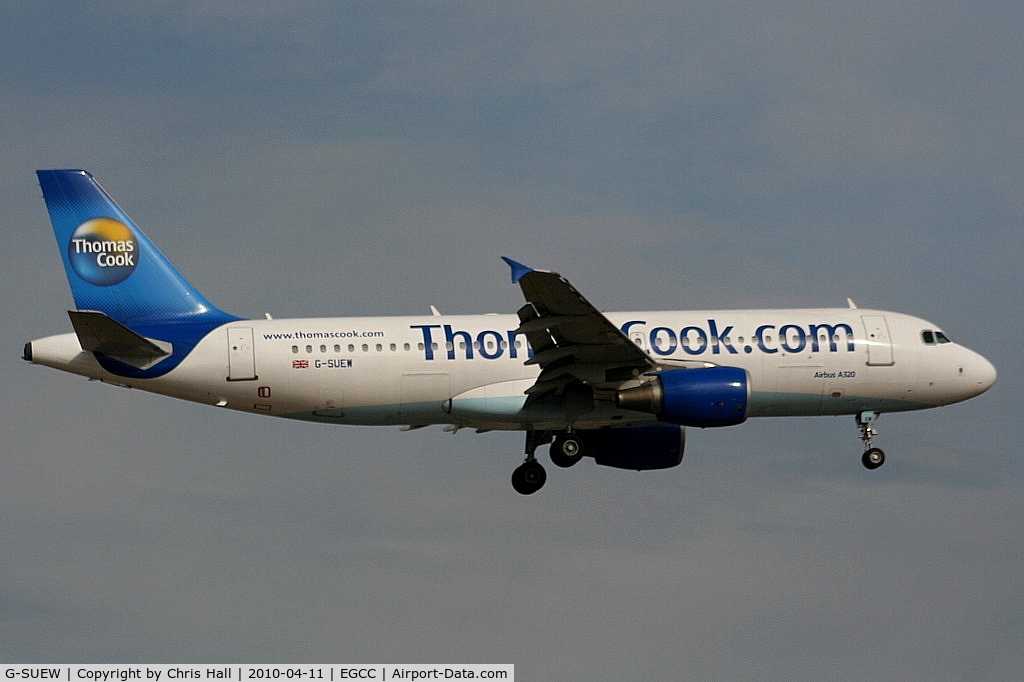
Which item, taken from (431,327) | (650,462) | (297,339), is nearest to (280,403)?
(297,339)

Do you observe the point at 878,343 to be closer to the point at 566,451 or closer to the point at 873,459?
the point at 873,459

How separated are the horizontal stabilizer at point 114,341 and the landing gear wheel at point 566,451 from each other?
13.0 m

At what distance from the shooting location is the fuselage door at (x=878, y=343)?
50312mm

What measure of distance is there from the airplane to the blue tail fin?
0.15 ft

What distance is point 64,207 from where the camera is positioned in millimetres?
50062

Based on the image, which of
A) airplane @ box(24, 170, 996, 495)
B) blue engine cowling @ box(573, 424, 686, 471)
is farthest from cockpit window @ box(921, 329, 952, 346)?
blue engine cowling @ box(573, 424, 686, 471)

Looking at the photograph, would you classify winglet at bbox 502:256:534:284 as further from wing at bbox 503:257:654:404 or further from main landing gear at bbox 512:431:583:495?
main landing gear at bbox 512:431:583:495

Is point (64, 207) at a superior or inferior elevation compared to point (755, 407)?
superior

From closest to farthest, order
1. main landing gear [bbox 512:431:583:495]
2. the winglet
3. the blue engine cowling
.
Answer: the winglet, main landing gear [bbox 512:431:583:495], the blue engine cowling

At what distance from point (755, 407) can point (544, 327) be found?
8.78m

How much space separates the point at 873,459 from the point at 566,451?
10531 millimetres

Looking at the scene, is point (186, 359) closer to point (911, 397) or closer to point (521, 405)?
point (521, 405)

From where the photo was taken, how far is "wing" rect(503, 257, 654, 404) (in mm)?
44188

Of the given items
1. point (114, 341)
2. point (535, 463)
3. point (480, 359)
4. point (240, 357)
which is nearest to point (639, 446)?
point (535, 463)
